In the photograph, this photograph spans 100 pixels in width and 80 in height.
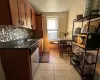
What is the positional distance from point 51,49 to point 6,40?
3334mm

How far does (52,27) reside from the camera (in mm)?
4723

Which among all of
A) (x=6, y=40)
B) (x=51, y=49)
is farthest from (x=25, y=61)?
(x=51, y=49)

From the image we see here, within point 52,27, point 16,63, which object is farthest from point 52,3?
point 16,63

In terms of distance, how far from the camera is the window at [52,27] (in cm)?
462

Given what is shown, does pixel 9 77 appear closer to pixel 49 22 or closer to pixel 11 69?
pixel 11 69

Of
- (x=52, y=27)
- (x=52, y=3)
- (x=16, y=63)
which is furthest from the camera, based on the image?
(x=52, y=27)

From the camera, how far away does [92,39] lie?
5.47 ft

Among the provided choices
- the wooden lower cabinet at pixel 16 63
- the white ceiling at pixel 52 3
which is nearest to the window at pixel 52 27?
the white ceiling at pixel 52 3

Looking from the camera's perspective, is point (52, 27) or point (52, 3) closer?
point (52, 3)

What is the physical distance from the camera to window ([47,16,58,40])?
4.62m

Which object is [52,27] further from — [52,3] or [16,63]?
[16,63]

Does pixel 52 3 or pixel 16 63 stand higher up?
pixel 52 3

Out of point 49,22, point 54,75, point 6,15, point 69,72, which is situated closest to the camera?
point 6,15

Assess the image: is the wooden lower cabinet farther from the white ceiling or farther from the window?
the window
